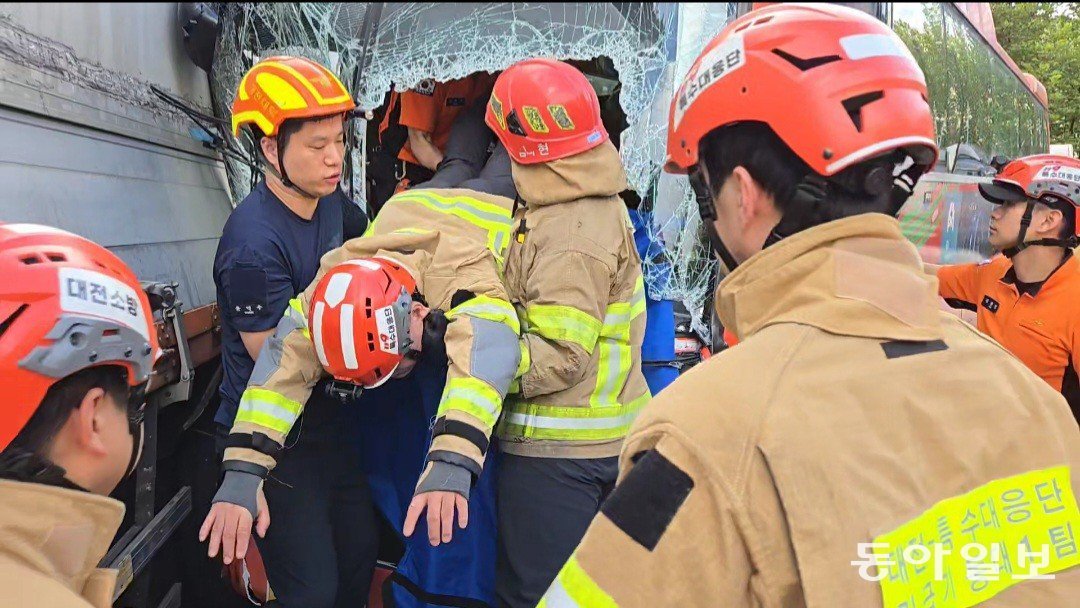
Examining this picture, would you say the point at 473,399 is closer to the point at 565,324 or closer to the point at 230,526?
the point at 565,324

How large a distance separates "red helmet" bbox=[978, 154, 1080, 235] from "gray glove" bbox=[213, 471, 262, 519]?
324cm

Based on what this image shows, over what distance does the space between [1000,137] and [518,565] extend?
6970 mm

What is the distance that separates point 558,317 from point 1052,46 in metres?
6.27

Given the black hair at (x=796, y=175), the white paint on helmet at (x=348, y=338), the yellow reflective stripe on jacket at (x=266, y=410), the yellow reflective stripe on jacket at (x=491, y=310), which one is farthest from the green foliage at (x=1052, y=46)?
the yellow reflective stripe on jacket at (x=266, y=410)

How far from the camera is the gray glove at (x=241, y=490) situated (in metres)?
2.13

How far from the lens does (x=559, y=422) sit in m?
2.37

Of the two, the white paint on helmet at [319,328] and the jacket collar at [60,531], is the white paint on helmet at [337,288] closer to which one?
the white paint on helmet at [319,328]

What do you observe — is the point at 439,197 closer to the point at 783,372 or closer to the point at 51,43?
the point at 51,43

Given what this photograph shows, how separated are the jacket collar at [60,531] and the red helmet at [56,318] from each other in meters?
0.10

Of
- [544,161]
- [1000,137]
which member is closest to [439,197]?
[544,161]

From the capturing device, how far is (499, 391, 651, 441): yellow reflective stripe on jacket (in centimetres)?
236

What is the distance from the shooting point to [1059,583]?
1.01m

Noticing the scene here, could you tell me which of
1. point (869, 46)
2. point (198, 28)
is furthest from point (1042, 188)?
point (198, 28)

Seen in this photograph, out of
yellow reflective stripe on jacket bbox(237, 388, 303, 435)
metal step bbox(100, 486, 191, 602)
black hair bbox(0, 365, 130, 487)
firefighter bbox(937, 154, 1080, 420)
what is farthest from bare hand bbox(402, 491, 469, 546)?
firefighter bbox(937, 154, 1080, 420)
